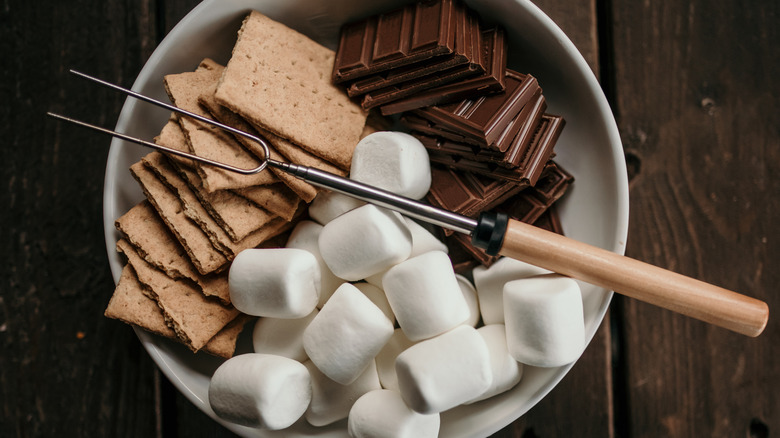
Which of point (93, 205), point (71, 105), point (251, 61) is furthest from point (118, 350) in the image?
point (251, 61)

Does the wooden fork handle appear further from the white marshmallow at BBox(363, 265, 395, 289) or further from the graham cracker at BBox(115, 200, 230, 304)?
the graham cracker at BBox(115, 200, 230, 304)

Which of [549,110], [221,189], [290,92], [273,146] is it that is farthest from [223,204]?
[549,110]

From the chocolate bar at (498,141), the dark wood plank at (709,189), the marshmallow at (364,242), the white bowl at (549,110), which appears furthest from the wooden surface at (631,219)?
the marshmallow at (364,242)

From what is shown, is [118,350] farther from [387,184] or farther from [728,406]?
[728,406]

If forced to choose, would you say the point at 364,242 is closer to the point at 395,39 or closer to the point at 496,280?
the point at 496,280

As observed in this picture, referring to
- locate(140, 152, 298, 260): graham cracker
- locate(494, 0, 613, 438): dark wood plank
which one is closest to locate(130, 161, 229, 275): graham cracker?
locate(140, 152, 298, 260): graham cracker

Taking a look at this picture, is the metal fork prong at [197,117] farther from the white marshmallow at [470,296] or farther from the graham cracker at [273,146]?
the white marshmallow at [470,296]
